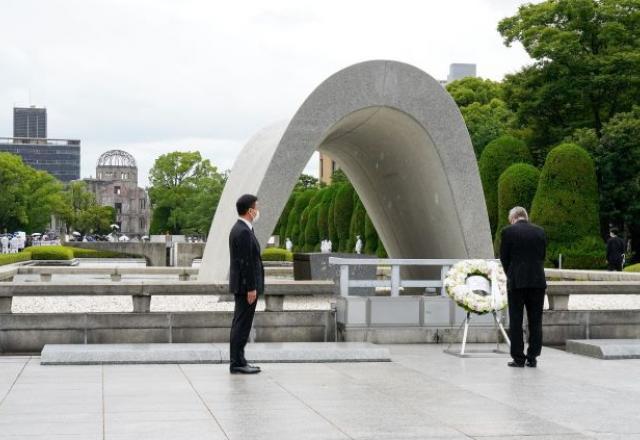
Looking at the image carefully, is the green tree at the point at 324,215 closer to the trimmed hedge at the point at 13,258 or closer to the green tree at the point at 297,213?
the green tree at the point at 297,213

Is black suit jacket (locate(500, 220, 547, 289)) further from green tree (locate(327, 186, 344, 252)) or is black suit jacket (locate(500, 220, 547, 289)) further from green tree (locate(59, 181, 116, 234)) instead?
green tree (locate(59, 181, 116, 234))

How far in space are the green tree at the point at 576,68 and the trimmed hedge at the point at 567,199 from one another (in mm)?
9300

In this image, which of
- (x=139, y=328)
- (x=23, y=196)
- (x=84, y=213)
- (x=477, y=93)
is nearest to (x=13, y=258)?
(x=139, y=328)

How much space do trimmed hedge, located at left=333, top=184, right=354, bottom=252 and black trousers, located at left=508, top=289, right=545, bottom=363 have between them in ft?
137

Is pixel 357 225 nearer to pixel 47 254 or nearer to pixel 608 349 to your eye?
pixel 47 254

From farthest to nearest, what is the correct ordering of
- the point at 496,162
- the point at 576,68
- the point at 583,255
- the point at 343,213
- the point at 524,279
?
1. the point at 343,213
2. the point at 576,68
3. the point at 496,162
4. the point at 583,255
5. the point at 524,279

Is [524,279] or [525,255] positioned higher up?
[525,255]

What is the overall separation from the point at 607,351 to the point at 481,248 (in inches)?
203

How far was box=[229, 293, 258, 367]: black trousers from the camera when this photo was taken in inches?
398

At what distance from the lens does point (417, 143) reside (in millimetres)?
17500

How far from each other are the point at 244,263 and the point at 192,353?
1.63 meters

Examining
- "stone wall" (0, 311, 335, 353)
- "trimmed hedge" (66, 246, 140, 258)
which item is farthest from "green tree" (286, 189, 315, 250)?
"stone wall" (0, 311, 335, 353)

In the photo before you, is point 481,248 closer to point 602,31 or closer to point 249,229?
point 249,229

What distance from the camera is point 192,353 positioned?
11117 millimetres
